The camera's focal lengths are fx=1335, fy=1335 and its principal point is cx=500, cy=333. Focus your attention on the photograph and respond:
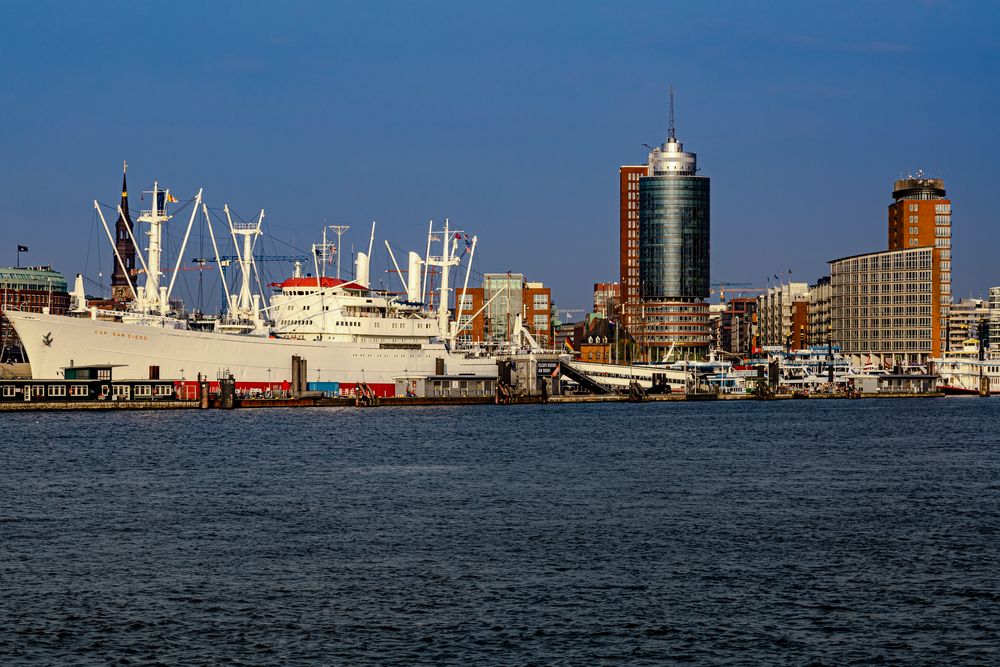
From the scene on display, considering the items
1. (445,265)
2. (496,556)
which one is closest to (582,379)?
(445,265)

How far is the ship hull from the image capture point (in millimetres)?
139750

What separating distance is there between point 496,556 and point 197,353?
110367 mm

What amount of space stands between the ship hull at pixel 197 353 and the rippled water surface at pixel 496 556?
203 ft

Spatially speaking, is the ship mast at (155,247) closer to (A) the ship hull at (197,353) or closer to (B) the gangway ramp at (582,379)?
(A) the ship hull at (197,353)

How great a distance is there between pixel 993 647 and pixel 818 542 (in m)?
13.5

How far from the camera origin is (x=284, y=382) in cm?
15100

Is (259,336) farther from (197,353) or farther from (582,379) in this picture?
(582,379)

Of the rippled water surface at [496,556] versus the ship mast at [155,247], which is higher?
the ship mast at [155,247]

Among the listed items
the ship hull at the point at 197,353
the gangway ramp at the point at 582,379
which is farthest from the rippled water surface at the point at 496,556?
the gangway ramp at the point at 582,379

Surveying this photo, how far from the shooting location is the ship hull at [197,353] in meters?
140

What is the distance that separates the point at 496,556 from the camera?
4038 cm

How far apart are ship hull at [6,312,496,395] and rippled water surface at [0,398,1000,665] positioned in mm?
61948

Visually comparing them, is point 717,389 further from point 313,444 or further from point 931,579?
point 931,579

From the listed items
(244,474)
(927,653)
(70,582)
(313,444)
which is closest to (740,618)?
(927,653)
